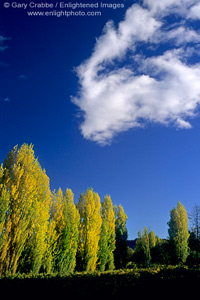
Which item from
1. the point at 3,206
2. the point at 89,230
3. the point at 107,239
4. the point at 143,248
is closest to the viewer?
the point at 3,206

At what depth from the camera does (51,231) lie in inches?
670

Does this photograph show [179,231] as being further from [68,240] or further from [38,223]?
[38,223]

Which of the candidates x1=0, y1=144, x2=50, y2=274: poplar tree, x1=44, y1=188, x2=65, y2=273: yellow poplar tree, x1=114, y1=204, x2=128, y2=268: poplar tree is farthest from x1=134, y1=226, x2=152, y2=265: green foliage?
x1=0, y1=144, x2=50, y2=274: poplar tree

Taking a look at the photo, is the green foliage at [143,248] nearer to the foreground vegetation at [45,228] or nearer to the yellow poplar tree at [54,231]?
the foreground vegetation at [45,228]

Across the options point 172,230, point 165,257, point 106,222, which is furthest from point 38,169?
point 165,257

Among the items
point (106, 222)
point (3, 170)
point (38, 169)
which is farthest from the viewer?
point (106, 222)

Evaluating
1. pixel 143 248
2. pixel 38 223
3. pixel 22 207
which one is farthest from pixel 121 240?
pixel 22 207

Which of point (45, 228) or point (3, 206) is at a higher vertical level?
point (3, 206)

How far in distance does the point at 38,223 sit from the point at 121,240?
64.7 feet

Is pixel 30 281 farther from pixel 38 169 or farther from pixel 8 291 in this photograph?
pixel 38 169

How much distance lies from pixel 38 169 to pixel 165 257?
31895 mm

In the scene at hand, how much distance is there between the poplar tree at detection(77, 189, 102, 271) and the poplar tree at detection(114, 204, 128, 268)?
8.79 metres

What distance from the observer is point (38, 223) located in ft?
48.7

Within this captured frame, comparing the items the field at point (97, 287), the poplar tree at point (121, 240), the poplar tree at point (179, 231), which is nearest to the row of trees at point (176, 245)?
the poplar tree at point (179, 231)
